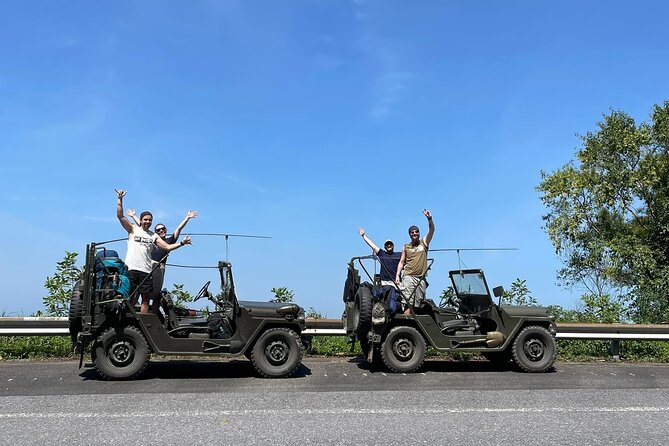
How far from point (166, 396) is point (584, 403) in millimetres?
4718

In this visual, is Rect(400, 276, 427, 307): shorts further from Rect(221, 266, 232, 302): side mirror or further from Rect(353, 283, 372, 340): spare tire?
Rect(221, 266, 232, 302): side mirror

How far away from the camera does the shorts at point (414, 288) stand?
9.63m

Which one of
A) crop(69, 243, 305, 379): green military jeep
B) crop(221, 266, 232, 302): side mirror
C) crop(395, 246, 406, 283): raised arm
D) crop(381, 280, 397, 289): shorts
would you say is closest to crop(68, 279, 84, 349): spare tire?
crop(69, 243, 305, 379): green military jeep

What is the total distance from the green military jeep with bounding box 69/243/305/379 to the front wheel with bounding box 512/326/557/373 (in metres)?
3.36

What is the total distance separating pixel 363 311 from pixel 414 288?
980 mm

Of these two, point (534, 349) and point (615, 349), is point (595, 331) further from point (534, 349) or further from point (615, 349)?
point (534, 349)

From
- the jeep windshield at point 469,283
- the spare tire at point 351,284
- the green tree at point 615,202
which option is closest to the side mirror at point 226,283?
the spare tire at point 351,284

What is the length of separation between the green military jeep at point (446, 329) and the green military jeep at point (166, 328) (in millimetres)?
1082

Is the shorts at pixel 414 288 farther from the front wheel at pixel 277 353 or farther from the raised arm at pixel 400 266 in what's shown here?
the front wheel at pixel 277 353

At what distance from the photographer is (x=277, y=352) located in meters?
8.66

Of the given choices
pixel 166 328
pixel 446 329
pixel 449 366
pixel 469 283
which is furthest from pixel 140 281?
pixel 469 283

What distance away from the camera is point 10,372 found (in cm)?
864

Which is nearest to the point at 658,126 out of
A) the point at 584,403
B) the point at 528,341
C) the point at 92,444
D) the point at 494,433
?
the point at 528,341

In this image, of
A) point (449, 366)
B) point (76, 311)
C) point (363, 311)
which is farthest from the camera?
point (449, 366)
